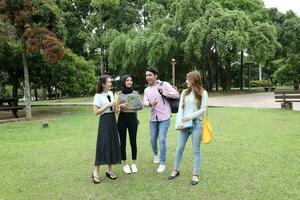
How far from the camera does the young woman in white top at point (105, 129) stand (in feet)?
19.5

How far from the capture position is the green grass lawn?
213 inches

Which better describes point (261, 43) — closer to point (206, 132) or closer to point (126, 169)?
point (126, 169)

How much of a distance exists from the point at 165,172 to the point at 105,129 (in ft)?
4.03

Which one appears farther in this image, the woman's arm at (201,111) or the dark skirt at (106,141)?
the dark skirt at (106,141)

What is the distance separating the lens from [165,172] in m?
6.43

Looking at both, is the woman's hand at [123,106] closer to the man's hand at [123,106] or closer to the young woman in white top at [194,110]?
the man's hand at [123,106]

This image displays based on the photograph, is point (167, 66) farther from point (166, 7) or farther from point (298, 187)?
point (298, 187)

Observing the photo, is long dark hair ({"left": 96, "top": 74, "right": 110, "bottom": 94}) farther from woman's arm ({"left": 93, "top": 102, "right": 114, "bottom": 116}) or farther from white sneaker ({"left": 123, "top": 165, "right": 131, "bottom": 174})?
white sneaker ({"left": 123, "top": 165, "right": 131, "bottom": 174})

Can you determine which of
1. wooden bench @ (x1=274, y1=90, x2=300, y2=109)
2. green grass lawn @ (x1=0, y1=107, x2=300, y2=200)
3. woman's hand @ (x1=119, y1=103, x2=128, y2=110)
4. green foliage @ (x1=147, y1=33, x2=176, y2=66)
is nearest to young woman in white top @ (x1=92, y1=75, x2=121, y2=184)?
woman's hand @ (x1=119, y1=103, x2=128, y2=110)

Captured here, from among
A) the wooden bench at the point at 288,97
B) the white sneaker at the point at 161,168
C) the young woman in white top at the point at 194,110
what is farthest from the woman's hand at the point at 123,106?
the wooden bench at the point at 288,97

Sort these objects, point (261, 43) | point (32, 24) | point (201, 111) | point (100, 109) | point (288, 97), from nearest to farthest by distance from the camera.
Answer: point (201, 111) → point (100, 109) → point (32, 24) → point (288, 97) → point (261, 43)

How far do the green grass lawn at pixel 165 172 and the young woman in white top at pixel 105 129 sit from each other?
32 cm

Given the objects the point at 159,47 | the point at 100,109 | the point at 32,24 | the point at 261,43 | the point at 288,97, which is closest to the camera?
the point at 100,109

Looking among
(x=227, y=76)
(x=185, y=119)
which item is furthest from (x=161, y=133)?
(x=227, y=76)
